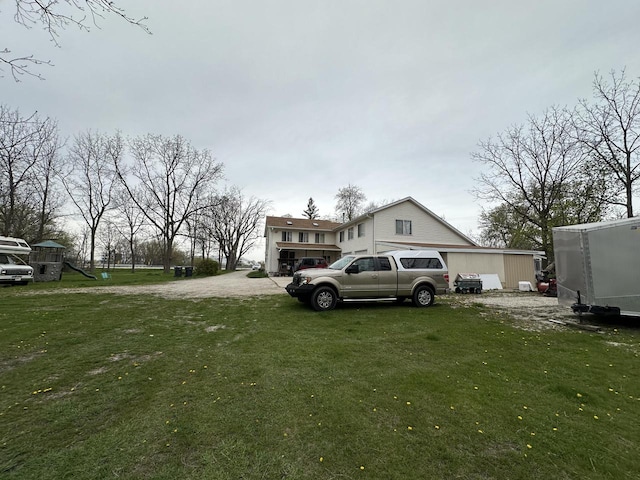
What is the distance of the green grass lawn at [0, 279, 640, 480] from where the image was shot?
2.31 m

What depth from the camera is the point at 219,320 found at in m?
7.91

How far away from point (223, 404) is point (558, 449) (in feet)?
11.0

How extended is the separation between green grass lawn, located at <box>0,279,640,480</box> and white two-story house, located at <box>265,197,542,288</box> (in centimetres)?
1286

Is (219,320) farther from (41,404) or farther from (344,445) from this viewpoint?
(344,445)

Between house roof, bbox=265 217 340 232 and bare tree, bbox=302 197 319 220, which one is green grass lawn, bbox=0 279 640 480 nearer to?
house roof, bbox=265 217 340 232

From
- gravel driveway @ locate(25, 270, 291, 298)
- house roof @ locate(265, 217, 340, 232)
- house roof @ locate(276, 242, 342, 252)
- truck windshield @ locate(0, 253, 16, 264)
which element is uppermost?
house roof @ locate(265, 217, 340, 232)

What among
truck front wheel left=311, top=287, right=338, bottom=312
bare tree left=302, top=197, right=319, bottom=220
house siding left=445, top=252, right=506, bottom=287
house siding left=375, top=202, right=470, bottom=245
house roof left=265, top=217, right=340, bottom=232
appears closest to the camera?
truck front wheel left=311, top=287, right=338, bottom=312

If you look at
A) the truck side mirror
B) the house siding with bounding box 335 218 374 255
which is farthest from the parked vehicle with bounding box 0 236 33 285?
the house siding with bounding box 335 218 374 255

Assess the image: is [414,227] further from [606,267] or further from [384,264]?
[606,267]

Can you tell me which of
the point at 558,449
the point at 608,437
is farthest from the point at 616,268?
the point at 558,449

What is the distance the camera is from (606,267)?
295 inches

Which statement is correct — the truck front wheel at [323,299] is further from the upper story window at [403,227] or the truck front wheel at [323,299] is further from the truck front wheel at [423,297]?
the upper story window at [403,227]

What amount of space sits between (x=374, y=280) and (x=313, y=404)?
687 cm

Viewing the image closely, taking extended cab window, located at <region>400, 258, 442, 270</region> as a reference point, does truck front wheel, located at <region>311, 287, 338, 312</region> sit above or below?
below
